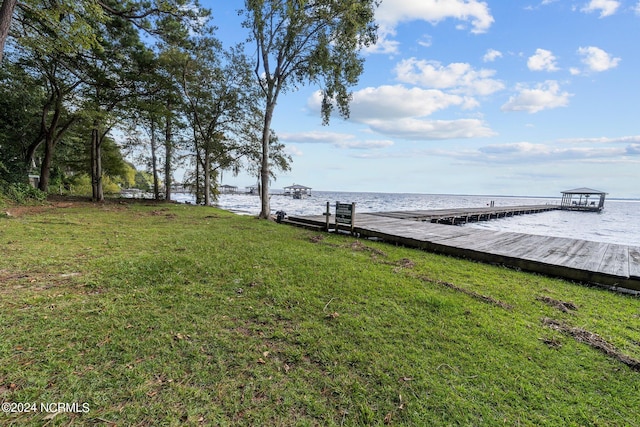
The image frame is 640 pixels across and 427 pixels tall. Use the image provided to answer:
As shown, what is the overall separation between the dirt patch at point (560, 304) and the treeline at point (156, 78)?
9552mm

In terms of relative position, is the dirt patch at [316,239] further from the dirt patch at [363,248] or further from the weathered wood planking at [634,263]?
the weathered wood planking at [634,263]

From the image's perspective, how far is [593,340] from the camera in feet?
9.77

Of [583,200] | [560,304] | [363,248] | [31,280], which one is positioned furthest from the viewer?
[583,200]

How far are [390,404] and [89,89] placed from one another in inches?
711

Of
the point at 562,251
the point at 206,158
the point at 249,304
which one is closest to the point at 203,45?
the point at 206,158

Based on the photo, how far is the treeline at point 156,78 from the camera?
8414mm

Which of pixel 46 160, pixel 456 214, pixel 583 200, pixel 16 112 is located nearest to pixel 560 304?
pixel 456 214

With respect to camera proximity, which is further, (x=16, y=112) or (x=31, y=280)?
(x=16, y=112)

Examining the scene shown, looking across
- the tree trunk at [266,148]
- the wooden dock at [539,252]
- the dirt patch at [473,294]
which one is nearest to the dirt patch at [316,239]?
the wooden dock at [539,252]

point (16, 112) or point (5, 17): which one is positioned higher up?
point (16, 112)

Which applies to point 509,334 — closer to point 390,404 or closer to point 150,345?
point 390,404

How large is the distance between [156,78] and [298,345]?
50.8 ft

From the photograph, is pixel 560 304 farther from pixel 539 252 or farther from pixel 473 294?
pixel 539 252

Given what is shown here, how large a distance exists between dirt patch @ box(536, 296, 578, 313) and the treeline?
9552 mm
